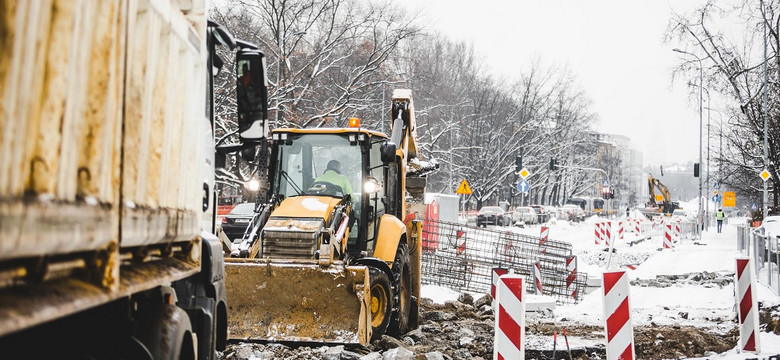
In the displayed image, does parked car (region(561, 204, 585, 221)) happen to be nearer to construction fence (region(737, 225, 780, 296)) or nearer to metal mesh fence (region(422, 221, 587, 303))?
metal mesh fence (region(422, 221, 587, 303))

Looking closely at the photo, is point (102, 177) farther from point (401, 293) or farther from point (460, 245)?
point (460, 245)

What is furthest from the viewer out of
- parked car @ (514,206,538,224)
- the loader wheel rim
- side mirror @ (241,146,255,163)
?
parked car @ (514,206,538,224)

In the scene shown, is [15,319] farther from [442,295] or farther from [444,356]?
[442,295]

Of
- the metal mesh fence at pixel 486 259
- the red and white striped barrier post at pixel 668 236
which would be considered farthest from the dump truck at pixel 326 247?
the red and white striped barrier post at pixel 668 236

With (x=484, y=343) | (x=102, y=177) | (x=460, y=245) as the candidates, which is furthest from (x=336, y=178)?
(x=460, y=245)

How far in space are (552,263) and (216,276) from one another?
15253 millimetres

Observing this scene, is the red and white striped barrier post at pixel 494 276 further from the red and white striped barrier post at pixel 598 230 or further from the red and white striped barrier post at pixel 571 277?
the red and white striped barrier post at pixel 598 230

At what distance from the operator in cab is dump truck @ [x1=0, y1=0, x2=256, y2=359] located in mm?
5174

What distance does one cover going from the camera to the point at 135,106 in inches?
131

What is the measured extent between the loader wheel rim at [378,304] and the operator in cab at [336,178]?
1269mm

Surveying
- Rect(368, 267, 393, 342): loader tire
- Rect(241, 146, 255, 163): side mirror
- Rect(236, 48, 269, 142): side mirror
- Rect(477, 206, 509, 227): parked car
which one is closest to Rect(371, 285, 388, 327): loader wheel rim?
Rect(368, 267, 393, 342): loader tire

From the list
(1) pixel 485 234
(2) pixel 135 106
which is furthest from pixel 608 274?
(1) pixel 485 234

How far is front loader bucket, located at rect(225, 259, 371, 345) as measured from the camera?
8.83m

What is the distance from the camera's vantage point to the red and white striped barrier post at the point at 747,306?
29.5ft
